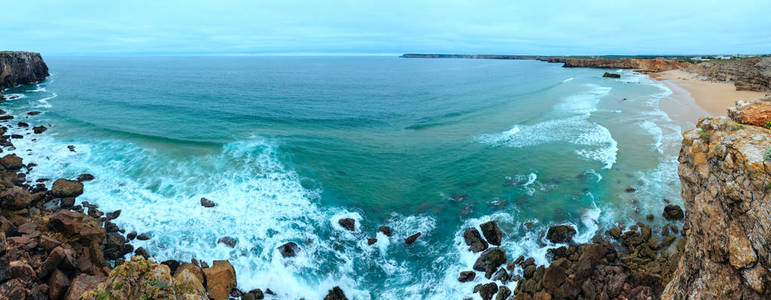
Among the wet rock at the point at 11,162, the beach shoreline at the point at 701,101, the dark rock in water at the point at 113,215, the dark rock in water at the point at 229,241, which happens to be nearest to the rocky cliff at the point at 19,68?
the wet rock at the point at 11,162

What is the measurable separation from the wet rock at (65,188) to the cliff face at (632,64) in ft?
558

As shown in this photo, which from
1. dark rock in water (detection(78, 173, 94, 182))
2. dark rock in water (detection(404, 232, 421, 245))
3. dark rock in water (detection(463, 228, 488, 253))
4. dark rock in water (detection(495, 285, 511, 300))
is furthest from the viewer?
dark rock in water (detection(78, 173, 94, 182))

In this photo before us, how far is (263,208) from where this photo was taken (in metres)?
23.6

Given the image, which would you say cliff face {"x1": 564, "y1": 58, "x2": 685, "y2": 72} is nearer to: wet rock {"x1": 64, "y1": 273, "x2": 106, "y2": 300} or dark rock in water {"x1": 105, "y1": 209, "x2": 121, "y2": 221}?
dark rock in water {"x1": 105, "y1": 209, "x2": 121, "y2": 221}

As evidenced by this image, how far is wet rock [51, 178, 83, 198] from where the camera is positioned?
78.7 feet

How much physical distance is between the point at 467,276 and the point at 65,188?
Answer: 94.1ft

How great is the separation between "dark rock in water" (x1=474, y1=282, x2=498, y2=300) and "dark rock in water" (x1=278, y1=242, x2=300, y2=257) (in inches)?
399

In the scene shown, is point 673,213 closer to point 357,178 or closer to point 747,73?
point 357,178

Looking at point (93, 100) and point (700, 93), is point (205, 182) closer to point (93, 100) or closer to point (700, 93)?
point (93, 100)

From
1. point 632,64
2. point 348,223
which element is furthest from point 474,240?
Result: point 632,64

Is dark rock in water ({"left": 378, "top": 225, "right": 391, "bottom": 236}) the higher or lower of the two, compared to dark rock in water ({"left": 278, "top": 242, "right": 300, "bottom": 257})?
higher

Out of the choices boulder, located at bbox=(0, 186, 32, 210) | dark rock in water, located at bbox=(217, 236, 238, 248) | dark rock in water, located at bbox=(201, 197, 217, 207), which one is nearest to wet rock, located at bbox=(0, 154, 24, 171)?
boulder, located at bbox=(0, 186, 32, 210)

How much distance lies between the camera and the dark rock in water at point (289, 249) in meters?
19.2

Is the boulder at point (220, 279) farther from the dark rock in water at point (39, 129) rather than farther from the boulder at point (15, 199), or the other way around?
the dark rock in water at point (39, 129)
